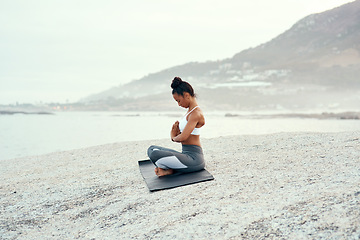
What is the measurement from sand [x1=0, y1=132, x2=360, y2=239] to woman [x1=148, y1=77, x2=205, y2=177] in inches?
22.4

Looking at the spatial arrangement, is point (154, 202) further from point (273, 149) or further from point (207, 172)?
point (273, 149)

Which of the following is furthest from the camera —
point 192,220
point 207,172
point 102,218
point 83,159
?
point 83,159

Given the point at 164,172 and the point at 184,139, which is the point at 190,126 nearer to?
the point at 184,139

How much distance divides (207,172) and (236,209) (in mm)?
1796

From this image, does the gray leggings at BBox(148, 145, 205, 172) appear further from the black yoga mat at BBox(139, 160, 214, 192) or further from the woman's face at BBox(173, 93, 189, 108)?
the woman's face at BBox(173, 93, 189, 108)

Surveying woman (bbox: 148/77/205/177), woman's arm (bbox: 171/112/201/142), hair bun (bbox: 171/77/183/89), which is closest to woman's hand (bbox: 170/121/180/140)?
woman (bbox: 148/77/205/177)

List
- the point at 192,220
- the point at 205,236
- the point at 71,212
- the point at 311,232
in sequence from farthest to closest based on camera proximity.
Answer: the point at 71,212
the point at 192,220
the point at 205,236
the point at 311,232

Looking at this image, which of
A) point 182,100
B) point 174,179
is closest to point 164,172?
point 174,179

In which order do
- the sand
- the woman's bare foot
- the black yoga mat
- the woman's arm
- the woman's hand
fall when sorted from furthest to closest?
the woman's bare foot < the woman's hand < the woman's arm < the black yoga mat < the sand

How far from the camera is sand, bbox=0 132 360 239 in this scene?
339 centimetres

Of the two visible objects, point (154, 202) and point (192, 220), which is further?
point (154, 202)

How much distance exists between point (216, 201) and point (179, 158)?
56.3 inches

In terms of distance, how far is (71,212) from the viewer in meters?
4.88

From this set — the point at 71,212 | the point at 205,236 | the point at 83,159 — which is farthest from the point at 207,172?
the point at 83,159
